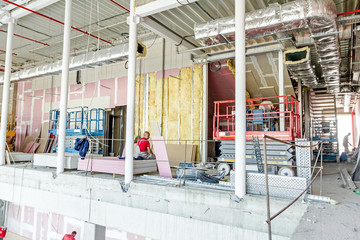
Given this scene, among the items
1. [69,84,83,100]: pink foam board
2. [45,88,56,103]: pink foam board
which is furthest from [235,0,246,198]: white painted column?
[45,88,56,103]: pink foam board

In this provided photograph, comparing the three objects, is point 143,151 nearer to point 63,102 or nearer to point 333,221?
point 63,102

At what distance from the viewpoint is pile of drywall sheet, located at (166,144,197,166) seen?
11.9 metres

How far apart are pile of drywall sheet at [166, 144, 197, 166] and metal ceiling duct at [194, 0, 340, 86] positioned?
17.9 ft

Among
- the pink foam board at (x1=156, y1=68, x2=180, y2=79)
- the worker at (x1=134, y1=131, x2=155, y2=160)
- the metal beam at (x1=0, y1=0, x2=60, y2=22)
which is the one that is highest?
the metal beam at (x1=0, y1=0, x2=60, y2=22)

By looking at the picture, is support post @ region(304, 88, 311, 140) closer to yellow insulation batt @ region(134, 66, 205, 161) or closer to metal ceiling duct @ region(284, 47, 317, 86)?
metal ceiling duct @ region(284, 47, 317, 86)

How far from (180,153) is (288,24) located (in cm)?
744

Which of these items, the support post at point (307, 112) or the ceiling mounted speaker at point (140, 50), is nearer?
the ceiling mounted speaker at point (140, 50)

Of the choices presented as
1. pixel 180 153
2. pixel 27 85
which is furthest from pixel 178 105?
pixel 27 85

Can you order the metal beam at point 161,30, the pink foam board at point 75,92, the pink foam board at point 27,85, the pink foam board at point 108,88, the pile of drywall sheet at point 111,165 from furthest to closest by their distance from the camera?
1. the pink foam board at point 27,85
2. the pink foam board at point 75,92
3. the pink foam board at point 108,88
4. the metal beam at point 161,30
5. the pile of drywall sheet at point 111,165

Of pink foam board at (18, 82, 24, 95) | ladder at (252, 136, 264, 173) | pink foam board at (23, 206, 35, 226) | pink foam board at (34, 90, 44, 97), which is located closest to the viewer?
ladder at (252, 136, 264, 173)

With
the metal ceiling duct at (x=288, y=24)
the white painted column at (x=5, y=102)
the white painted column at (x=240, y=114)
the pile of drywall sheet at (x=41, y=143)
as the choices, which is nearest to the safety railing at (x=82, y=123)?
the pile of drywall sheet at (x=41, y=143)

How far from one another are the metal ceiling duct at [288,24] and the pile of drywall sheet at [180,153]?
5456mm

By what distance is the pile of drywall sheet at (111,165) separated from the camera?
7.23 metres

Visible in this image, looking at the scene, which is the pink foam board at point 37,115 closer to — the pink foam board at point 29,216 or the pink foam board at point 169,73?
the pink foam board at point 29,216
